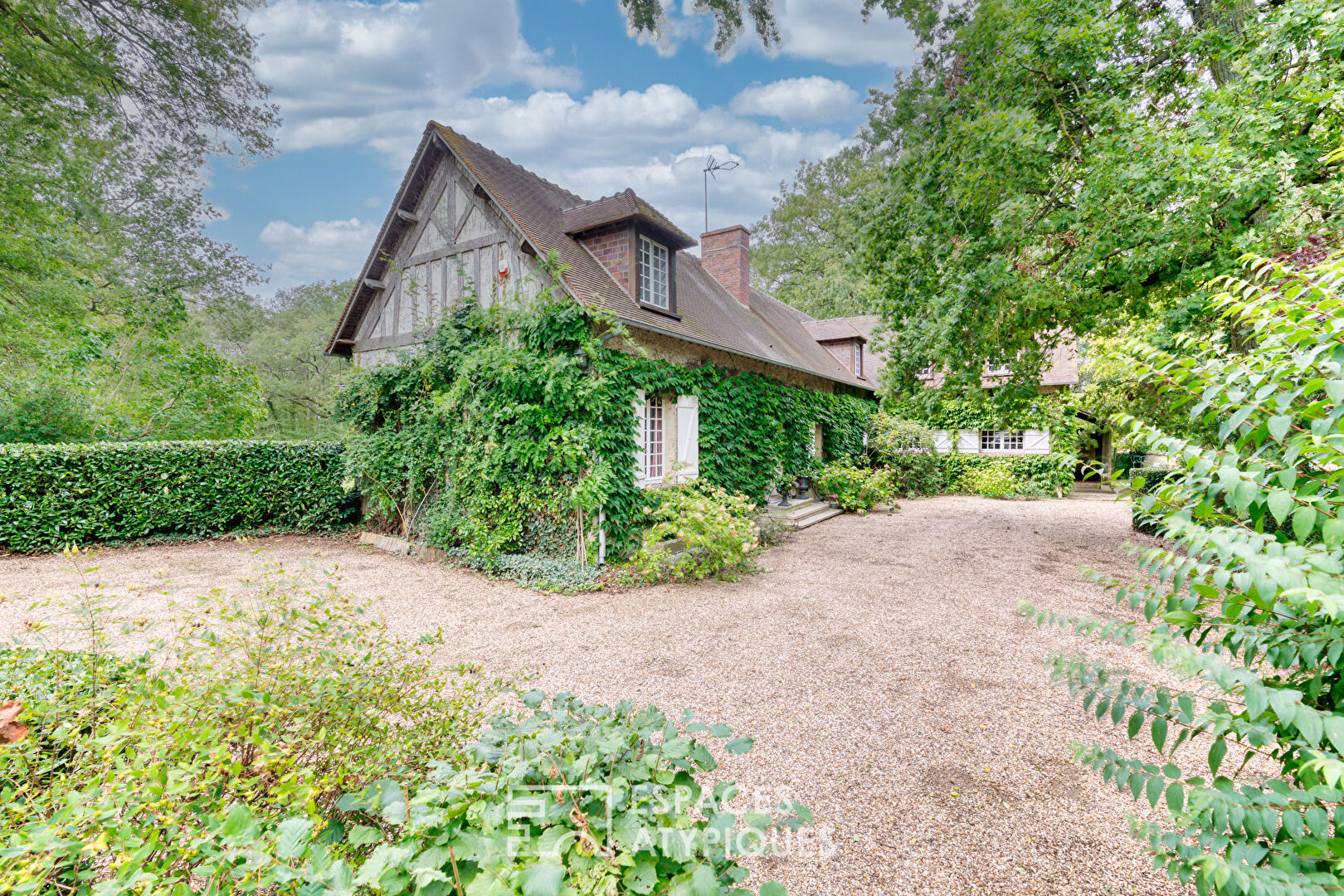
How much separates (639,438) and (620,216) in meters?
3.23

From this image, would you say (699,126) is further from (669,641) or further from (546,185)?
(669,641)

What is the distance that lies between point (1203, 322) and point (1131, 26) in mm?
3713

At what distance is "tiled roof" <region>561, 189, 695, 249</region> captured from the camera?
7.58 meters

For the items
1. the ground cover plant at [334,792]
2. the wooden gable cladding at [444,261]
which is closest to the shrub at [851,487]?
the wooden gable cladding at [444,261]

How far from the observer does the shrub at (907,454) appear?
15.2 m

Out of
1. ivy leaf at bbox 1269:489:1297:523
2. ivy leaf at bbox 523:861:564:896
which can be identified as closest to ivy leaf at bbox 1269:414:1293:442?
ivy leaf at bbox 1269:489:1297:523

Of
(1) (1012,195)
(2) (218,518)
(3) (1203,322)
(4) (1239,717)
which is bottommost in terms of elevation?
(2) (218,518)

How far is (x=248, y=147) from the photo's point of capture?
906cm

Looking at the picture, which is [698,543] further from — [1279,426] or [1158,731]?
[1279,426]

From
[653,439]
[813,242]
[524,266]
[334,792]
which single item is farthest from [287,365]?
[813,242]

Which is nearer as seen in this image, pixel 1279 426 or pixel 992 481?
pixel 1279 426

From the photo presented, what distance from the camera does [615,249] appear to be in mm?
8125

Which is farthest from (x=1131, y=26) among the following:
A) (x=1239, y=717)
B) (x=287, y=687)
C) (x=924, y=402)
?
(x=287, y=687)

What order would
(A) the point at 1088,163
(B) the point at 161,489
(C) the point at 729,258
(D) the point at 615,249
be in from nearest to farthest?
(A) the point at 1088,163 < (D) the point at 615,249 < (B) the point at 161,489 < (C) the point at 729,258
